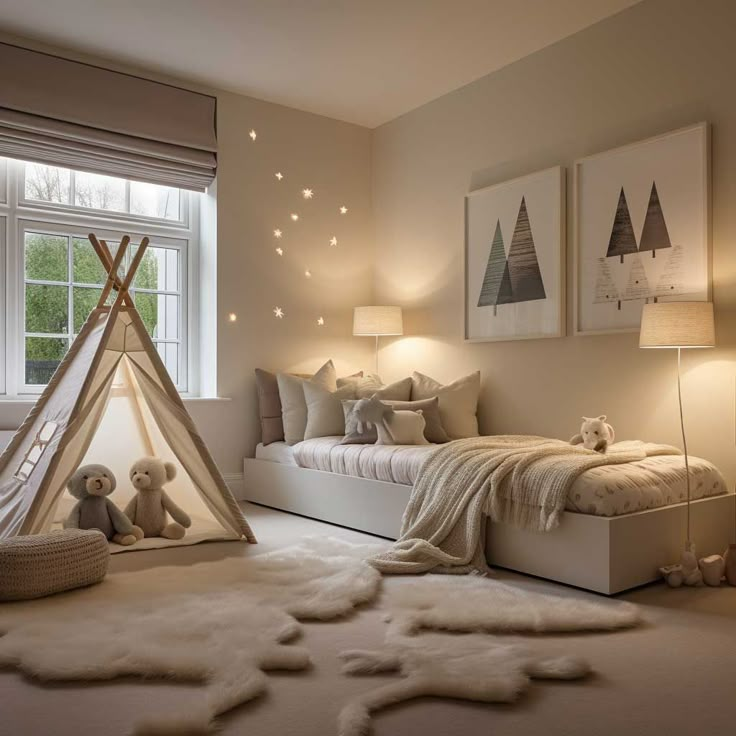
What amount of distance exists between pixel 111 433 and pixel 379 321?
75.1 inches

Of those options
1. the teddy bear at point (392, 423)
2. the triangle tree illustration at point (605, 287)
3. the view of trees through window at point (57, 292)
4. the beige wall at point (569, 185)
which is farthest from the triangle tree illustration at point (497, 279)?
the view of trees through window at point (57, 292)

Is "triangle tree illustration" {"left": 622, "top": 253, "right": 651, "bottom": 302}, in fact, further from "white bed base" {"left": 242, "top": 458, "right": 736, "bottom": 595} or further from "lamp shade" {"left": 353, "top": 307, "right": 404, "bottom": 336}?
"lamp shade" {"left": 353, "top": 307, "right": 404, "bottom": 336}

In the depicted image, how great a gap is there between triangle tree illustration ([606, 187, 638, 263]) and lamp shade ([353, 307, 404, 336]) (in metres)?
1.63

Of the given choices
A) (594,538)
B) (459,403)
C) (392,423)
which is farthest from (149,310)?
(594,538)

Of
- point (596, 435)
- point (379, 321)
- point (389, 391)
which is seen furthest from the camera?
point (379, 321)

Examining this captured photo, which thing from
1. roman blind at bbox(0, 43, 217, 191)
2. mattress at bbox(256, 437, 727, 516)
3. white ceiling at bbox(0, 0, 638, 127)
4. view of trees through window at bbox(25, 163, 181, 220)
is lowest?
mattress at bbox(256, 437, 727, 516)

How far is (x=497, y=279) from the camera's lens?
4379mm

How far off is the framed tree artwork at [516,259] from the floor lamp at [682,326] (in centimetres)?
92

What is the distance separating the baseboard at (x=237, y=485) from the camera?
15.7ft

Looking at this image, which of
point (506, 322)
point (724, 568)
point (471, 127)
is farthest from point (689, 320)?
point (471, 127)

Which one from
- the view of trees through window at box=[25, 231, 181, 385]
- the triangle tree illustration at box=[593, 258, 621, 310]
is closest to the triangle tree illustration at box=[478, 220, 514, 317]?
the triangle tree illustration at box=[593, 258, 621, 310]

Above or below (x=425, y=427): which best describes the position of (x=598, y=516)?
below

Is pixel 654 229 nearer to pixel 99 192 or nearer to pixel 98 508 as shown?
pixel 98 508

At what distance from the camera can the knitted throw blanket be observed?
2.89 m
